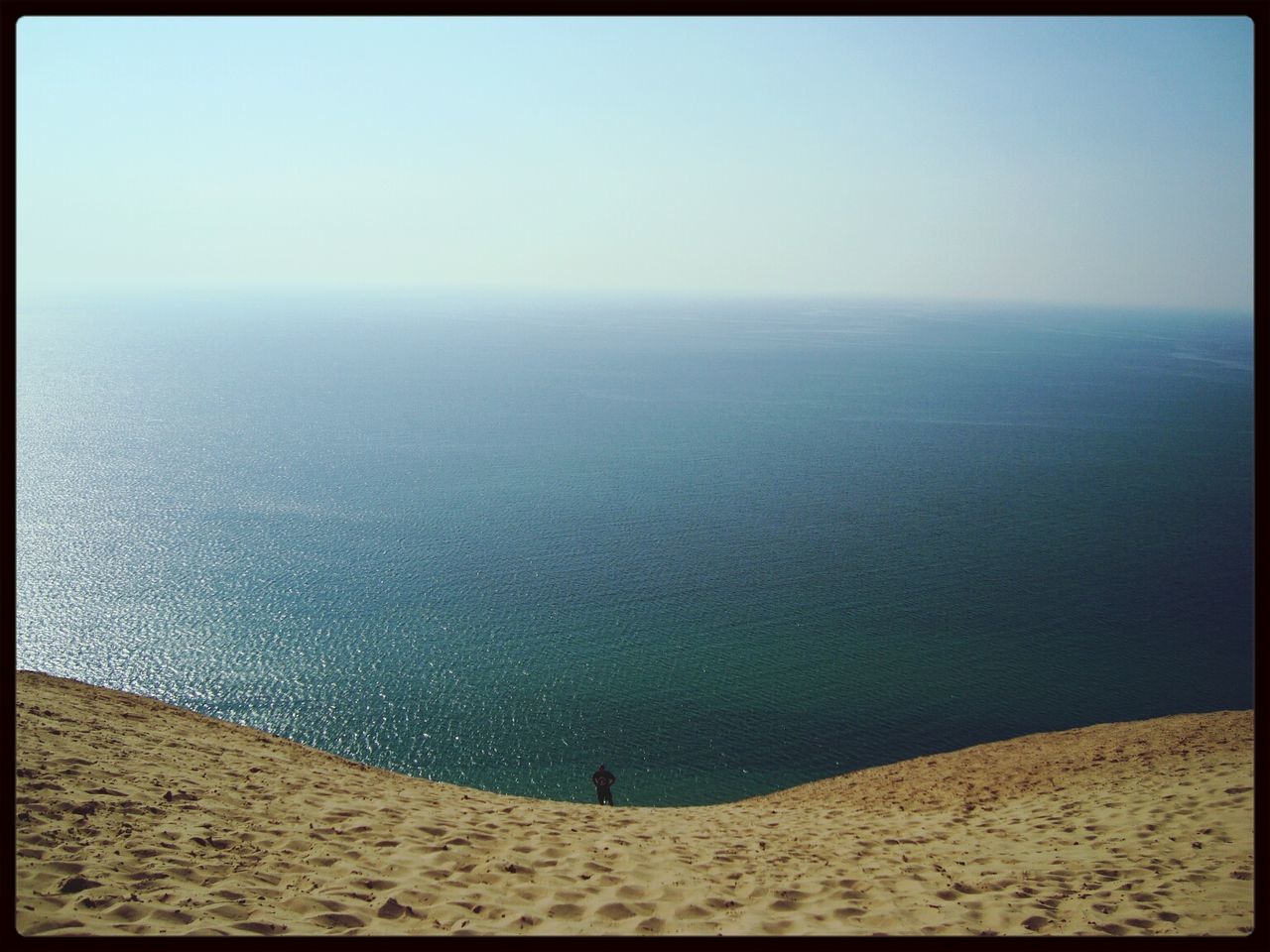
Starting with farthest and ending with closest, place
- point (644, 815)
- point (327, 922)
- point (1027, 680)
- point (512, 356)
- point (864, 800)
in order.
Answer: point (512, 356)
point (1027, 680)
point (864, 800)
point (644, 815)
point (327, 922)

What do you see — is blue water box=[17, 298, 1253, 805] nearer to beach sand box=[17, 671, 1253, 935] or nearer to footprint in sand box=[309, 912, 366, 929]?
beach sand box=[17, 671, 1253, 935]

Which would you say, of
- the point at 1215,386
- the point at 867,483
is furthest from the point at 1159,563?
the point at 1215,386

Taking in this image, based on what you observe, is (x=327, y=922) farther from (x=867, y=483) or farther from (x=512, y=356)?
(x=512, y=356)

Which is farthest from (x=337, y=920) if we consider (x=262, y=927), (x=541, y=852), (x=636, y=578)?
(x=636, y=578)

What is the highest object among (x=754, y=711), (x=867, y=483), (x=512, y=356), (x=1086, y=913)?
(x=512, y=356)

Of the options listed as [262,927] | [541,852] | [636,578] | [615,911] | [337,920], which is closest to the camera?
[262,927]

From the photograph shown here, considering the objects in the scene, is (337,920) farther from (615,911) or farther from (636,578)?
(636,578)
